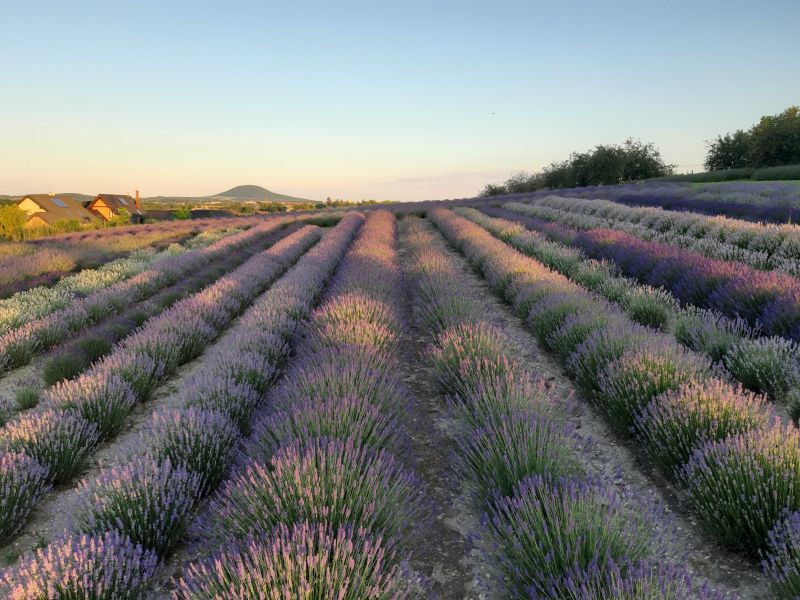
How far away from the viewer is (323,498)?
7.07 feet

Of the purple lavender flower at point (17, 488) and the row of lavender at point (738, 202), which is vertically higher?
the row of lavender at point (738, 202)

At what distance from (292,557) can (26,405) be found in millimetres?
3885

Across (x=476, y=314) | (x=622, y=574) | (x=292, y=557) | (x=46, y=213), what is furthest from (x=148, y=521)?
(x=46, y=213)

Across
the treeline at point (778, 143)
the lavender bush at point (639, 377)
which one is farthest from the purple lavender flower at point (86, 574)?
the treeline at point (778, 143)

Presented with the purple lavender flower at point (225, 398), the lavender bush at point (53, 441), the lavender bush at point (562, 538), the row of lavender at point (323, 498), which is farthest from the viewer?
the purple lavender flower at point (225, 398)

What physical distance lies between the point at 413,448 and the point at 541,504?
4.49 feet

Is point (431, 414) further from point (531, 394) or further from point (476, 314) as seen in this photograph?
point (476, 314)

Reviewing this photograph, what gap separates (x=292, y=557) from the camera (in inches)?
72.6

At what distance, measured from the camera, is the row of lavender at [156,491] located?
6.72 ft

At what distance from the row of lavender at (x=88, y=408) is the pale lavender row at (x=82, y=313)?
133 centimetres

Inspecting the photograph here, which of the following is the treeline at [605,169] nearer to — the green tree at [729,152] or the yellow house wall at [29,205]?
the green tree at [729,152]

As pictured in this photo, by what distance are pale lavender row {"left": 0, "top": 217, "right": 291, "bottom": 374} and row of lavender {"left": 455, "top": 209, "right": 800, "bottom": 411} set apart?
22.5 feet

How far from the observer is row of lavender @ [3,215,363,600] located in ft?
6.72

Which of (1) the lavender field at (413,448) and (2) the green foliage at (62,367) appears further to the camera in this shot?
(2) the green foliage at (62,367)
